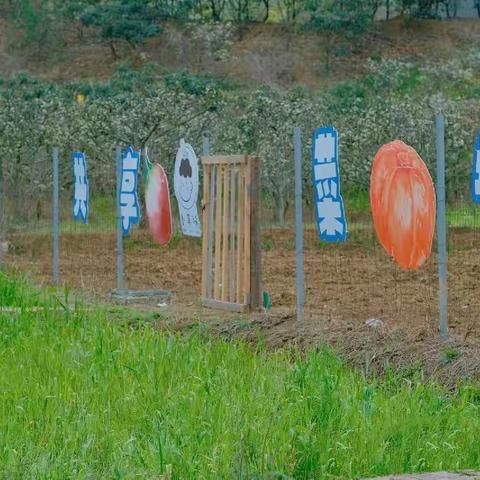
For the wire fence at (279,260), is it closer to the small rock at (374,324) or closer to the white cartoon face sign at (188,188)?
the small rock at (374,324)

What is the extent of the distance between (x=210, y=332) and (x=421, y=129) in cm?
1066

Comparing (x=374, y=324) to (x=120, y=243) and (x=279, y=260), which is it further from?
(x=279, y=260)

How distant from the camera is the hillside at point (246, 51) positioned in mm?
43844

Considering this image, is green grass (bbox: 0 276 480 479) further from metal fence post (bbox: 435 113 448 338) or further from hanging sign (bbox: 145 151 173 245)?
hanging sign (bbox: 145 151 173 245)

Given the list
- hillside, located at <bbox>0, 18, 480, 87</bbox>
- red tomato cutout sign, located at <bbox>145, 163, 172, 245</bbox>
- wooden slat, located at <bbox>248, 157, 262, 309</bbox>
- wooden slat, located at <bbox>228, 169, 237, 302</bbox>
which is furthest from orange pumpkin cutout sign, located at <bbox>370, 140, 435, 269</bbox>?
hillside, located at <bbox>0, 18, 480, 87</bbox>

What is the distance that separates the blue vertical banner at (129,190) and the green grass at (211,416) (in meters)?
4.65

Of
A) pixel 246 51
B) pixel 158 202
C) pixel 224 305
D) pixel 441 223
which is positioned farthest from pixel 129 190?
pixel 246 51

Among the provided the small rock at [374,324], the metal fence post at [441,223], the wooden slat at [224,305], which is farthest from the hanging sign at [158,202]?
the metal fence post at [441,223]

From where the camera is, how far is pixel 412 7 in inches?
1897

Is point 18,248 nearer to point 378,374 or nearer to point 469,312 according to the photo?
point 469,312

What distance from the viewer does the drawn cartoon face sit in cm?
1116

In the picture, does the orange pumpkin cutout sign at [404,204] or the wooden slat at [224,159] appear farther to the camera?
the wooden slat at [224,159]

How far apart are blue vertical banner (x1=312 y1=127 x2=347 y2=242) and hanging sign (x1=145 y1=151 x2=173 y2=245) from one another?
101 inches

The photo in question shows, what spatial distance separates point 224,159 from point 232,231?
1.97ft
